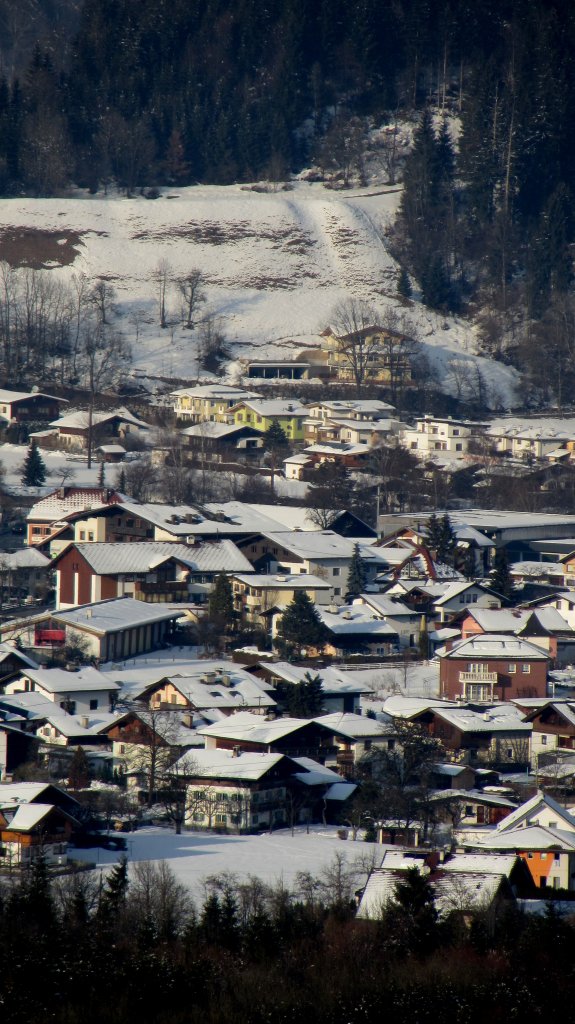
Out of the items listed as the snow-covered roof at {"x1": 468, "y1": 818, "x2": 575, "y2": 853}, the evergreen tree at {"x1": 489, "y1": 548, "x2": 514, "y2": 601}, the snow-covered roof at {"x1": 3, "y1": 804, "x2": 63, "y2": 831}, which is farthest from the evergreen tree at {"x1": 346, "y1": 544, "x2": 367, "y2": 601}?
the snow-covered roof at {"x1": 3, "y1": 804, "x2": 63, "y2": 831}

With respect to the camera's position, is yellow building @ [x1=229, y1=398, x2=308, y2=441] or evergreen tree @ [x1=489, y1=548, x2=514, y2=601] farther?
yellow building @ [x1=229, y1=398, x2=308, y2=441]

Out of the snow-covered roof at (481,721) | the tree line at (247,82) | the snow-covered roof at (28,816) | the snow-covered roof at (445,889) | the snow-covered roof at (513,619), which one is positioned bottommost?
the snow-covered roof at (481,721)

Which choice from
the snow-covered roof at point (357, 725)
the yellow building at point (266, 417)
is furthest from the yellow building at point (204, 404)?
the snow-covered roof at point (357, 725)

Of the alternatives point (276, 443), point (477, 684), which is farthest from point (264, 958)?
point (276, 443)

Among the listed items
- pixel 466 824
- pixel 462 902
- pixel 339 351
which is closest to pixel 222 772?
pixel 466 824

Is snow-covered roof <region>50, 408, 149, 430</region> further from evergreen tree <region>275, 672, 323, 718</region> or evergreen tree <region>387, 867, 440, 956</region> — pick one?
evergreen tree <region>387, 867, 440, 956</region>

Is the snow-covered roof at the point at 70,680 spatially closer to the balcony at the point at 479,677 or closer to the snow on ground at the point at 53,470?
the balcony at the point at 479,677
